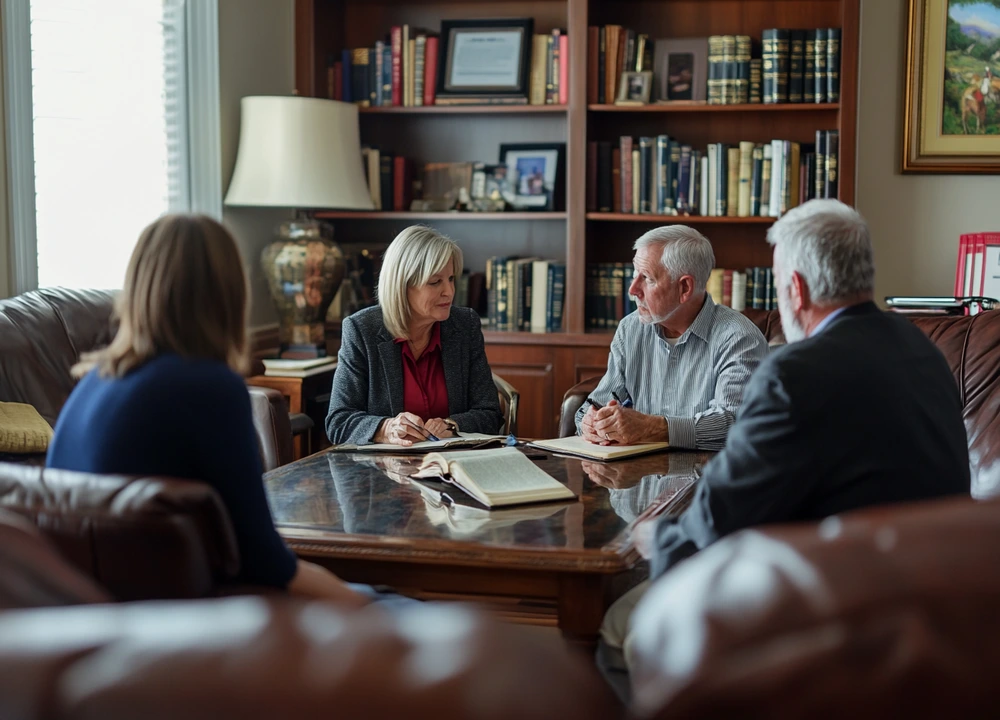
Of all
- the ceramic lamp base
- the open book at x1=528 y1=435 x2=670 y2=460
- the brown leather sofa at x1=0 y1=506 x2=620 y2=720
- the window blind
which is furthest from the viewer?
the ceramic lamp base

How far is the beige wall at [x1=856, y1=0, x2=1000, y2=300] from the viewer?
436 cm

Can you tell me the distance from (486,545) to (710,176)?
9.46 ft

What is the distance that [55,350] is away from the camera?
2996 millimetres

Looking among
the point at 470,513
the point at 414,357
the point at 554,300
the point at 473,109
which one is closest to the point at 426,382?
the point at 414,357

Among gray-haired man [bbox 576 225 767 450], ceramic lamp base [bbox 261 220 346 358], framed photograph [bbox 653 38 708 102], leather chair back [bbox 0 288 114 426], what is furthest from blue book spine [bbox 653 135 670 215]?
leather chair back [bbox 0 288 114 426]

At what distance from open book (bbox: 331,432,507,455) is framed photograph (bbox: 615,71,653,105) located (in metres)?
2.15

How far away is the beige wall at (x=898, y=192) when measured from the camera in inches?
172

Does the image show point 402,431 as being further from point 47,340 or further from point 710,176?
point 710,176

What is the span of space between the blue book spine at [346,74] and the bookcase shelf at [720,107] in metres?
1.03

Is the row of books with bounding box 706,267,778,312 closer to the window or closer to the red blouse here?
the red blouse

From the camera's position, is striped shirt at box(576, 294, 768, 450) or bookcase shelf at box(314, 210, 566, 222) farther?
bookcase shelf at box(314, 210, 566, 222)

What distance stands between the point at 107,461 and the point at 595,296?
3186mm

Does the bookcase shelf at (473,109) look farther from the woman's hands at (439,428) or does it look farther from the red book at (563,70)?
the woman's hands at (439,428)

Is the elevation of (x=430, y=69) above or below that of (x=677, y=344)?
above
